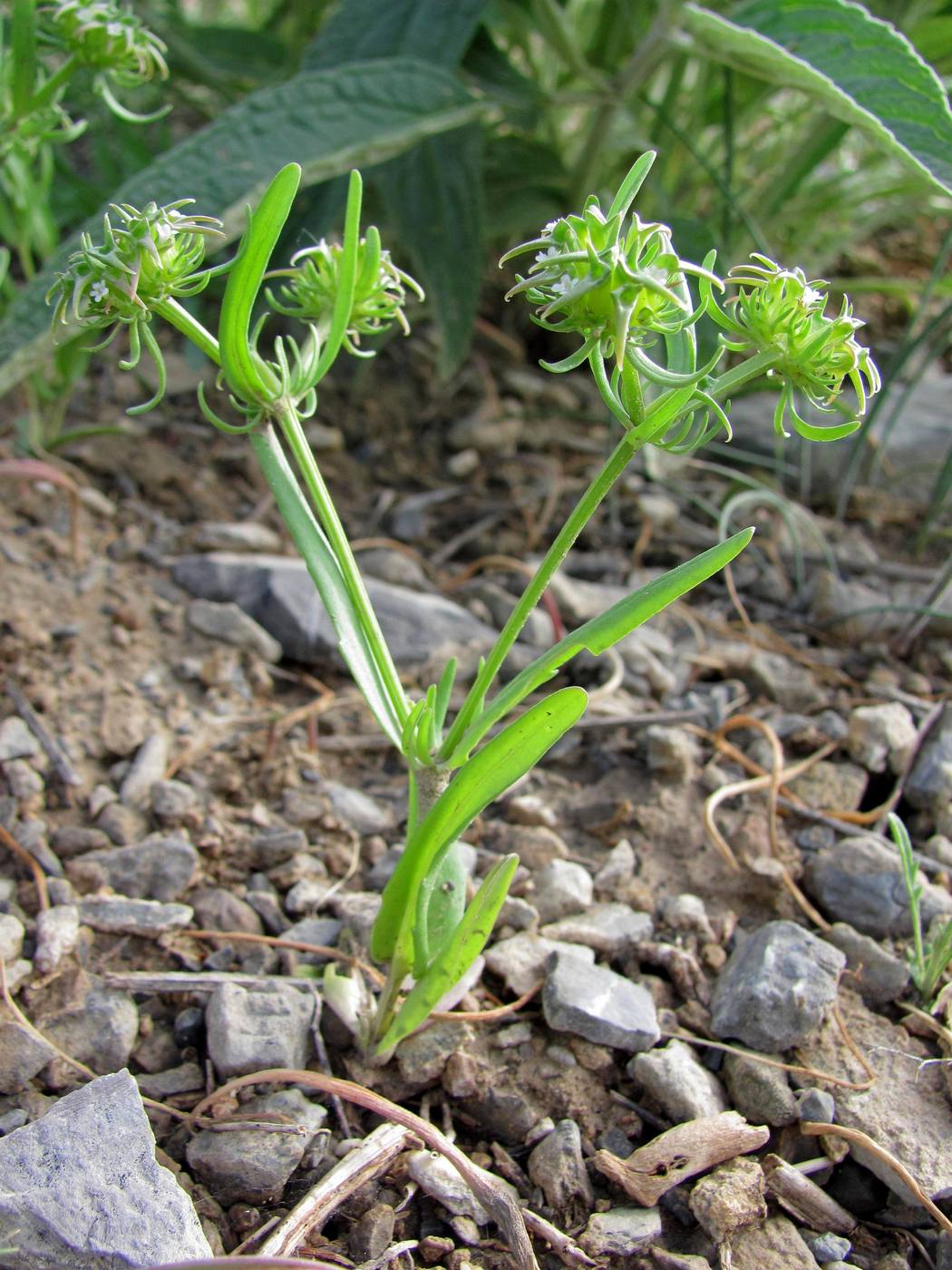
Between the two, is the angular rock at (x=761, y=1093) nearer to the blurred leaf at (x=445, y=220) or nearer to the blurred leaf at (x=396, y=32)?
the blurred leaf at (x=445, y=220)

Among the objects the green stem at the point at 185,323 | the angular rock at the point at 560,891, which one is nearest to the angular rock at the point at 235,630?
the angular rock at the point at 560,891

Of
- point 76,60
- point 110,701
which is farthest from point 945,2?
point 110,701

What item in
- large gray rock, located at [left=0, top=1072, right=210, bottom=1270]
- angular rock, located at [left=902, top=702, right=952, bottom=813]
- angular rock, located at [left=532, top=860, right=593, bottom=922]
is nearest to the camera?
large gray rock, located at [left=0, top=1072, right=210, bottom=1270]

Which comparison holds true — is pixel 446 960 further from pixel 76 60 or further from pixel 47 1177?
pixel 76 60

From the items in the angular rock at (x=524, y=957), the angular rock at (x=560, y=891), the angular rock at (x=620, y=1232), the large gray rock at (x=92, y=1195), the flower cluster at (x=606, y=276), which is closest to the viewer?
the flower cluster at (x=606, y=276)

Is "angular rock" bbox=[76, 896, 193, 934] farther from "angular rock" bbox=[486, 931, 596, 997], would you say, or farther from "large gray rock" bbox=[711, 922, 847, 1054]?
"large gray rock" bbox=[711, 922, 847, 1054]

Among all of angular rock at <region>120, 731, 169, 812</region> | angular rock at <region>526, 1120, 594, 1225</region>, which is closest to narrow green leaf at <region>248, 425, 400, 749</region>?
angular rock at <region>526, 1120, 594, 1225</region>
